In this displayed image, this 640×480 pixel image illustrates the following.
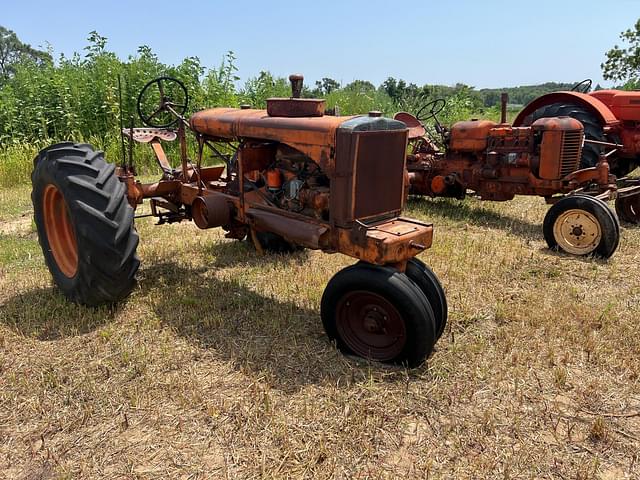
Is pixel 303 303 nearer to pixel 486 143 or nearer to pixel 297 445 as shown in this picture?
pixel 297 445

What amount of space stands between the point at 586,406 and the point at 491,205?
5.36 metres

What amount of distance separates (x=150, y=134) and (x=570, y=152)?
4673mm

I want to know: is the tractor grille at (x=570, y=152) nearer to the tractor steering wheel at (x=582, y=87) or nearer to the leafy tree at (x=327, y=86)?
the tractor steering wheel at (x=582, y=87)

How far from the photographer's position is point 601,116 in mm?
6598

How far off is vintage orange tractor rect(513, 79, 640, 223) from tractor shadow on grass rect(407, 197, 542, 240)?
3.58 ft

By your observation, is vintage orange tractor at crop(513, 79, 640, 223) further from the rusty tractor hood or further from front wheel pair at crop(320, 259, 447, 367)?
the rusty tractor hood

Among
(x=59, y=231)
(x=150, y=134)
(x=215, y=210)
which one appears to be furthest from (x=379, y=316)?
(x=150, y=134)

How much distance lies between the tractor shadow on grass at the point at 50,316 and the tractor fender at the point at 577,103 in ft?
20.2

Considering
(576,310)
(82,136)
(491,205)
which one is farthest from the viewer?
(82,136)

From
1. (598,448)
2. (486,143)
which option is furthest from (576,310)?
(486,143)

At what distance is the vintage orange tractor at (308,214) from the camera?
301 centimetres

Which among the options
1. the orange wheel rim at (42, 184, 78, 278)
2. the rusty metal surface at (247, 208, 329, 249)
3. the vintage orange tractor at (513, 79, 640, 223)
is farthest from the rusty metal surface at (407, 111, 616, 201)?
the orange wheel rim at (42, 184, 78, 278)

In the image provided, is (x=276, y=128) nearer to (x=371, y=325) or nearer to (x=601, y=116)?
(x=371, y=325)

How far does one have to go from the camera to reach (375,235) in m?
3.05
